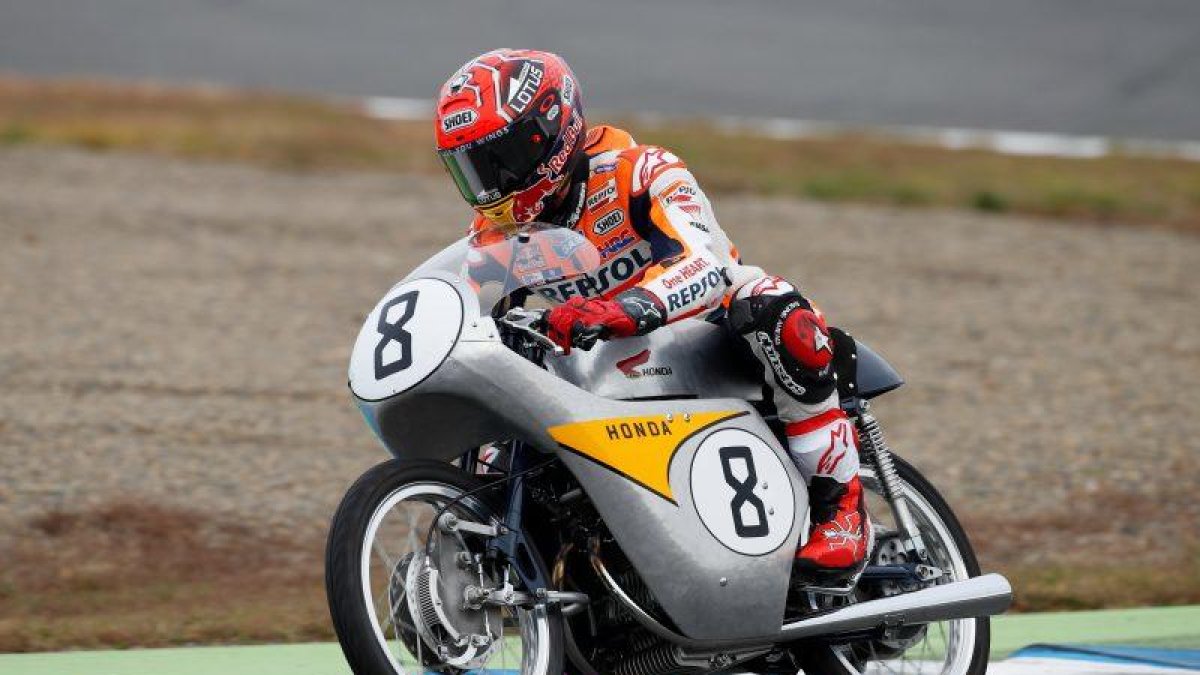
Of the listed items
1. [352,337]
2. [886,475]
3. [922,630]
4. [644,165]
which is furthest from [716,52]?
[644,165]

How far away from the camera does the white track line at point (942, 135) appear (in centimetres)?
1566

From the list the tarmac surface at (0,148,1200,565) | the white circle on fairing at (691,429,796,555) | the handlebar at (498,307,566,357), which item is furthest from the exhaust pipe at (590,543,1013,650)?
the tarmac surface at (0,148,1200,565)

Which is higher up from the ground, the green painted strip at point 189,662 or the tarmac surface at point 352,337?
the green painted strip at point 189,662

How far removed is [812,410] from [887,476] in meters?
0.52

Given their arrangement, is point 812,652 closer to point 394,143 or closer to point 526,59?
point 526,59

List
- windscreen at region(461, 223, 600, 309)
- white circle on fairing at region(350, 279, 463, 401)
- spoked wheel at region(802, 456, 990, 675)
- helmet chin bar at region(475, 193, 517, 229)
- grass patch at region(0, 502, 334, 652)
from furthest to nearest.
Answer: grass patch at region(0, 502, 334, 652), spoked wheel at region(802, 456, 990, 675), helmet chin bar at region(475, 193, 517, 229), windscreen at region(461, 223, 600, 309), white circle on fairing at region(350, 279, 463, 401)

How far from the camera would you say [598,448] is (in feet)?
14.7

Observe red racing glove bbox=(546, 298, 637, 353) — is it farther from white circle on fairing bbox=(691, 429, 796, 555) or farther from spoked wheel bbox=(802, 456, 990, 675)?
spoked wheel bbox=(802, 456, 990, 675)

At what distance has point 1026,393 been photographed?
9.81 meters

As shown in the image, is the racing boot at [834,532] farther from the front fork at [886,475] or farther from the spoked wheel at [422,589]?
the spoked wheel at [422,589]

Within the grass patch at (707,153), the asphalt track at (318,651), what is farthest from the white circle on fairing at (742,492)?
the grass patch at (707,153)

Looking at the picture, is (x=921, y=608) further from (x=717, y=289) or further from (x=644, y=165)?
(x=644, y=165)

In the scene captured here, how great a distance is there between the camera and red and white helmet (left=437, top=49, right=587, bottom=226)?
4.72 m

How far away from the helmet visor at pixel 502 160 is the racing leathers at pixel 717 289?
0.48 feet
